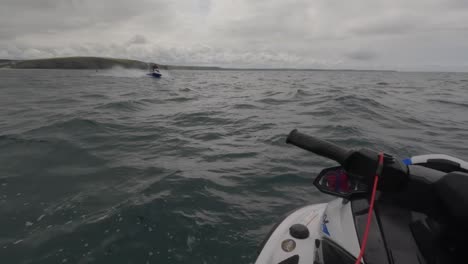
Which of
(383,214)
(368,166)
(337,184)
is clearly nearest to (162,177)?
(337,184)

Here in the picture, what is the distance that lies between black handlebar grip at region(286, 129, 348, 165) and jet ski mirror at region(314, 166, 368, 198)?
0.23 metres

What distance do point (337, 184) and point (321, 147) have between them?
40cm

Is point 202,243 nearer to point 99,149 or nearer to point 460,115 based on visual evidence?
point 99,149

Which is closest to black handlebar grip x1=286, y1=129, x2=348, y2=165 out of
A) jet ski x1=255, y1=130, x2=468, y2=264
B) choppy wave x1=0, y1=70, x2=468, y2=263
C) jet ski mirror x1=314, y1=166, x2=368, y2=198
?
jet ski x1=255, y1=130, x2=468, y2=264

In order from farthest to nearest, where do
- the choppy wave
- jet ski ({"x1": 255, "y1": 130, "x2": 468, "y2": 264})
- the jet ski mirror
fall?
1. the choppy wave
2. the jet ski mirror
3. jet ski ({"x1": 255, "y1": 130, "x2": 468, "y2": 264})

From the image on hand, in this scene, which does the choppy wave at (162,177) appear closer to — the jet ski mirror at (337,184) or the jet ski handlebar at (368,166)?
the jet ski mirror at (337,184)

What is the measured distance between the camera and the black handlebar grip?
181 centimetres

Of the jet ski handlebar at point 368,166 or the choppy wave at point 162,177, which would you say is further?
Result: the choppy wave at point 162,177

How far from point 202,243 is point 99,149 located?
5.37 meters

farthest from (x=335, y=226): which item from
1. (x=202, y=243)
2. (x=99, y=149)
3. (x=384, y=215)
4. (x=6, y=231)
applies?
(x=99, y=149)

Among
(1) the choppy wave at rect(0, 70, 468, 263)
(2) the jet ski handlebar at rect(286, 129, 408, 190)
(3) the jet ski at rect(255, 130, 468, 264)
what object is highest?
(2) the jet ski handlebar at rect(286, 129, 408, 190)

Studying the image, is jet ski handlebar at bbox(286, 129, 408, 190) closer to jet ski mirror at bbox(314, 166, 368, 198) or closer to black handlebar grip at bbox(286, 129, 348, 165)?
black handlebar grip at bbox(286, 129, 348, 165)

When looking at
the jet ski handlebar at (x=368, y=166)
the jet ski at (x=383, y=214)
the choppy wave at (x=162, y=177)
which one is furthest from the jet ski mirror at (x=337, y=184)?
the choppy wave at (x=162, y=177)

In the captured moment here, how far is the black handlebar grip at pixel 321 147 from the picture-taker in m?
1.81
